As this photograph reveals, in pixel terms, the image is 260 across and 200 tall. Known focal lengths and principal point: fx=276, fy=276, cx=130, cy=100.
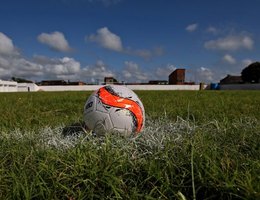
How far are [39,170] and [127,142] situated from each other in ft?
2.69

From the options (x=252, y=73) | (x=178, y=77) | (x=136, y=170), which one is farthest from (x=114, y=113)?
(x=252, y=73)

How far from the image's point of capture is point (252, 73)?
7462 centimetres

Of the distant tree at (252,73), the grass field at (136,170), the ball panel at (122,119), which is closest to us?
the grass field at (136,170)

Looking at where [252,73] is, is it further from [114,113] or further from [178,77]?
[114,113]

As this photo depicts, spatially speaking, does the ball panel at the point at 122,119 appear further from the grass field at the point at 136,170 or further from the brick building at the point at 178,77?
the brick building at the point at 178,77

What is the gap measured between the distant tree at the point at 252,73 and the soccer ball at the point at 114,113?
78.8m

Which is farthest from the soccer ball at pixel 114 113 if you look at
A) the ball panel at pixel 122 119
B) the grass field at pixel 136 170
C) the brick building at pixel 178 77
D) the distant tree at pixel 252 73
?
the distant tree at pixel 252 73

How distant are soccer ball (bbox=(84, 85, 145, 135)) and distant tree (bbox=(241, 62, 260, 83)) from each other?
258ft

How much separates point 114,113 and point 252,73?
79.5m

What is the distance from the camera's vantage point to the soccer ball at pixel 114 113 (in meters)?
2.83

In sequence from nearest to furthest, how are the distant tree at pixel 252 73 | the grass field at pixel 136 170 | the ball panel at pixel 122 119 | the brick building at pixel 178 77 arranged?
the grass field at pixel 136 170 → the ball panel at pixel 122 119 → the brick building at pixel 178 77 → the distant tree at pixel 252 73

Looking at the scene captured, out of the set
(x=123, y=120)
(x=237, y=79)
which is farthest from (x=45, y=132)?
(x=237, y=79)

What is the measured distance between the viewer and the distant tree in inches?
2906

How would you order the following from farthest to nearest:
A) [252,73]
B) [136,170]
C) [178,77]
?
[252,73]
[178,77]
[136,170]
